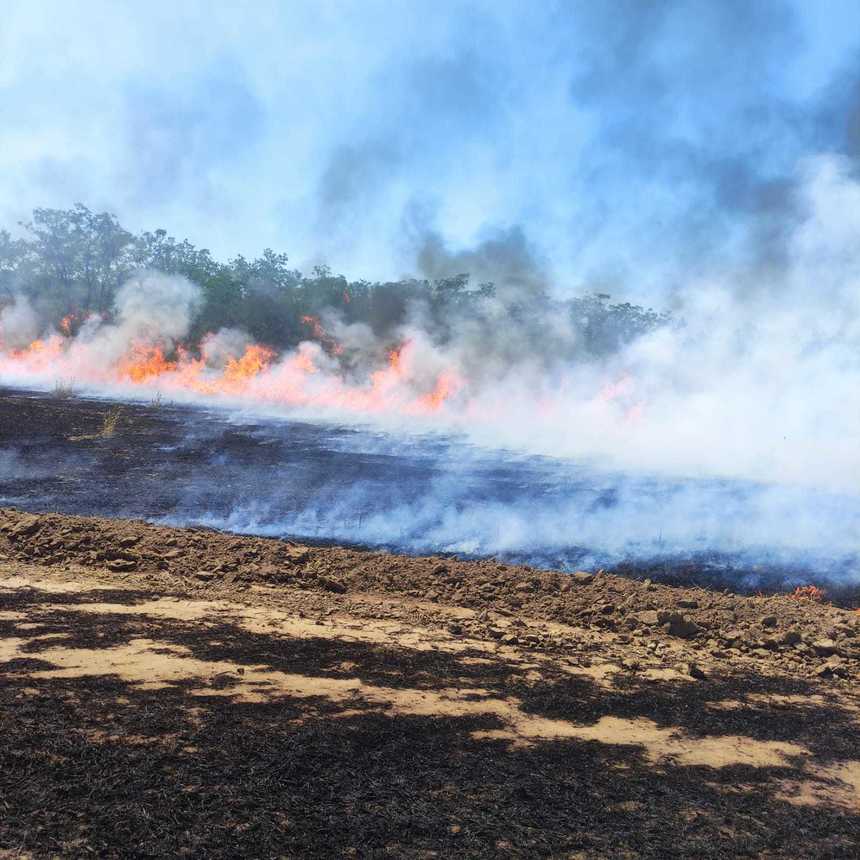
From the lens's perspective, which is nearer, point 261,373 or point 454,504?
point 454,504

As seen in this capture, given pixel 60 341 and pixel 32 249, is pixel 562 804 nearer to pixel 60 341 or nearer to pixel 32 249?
pixel 60 341

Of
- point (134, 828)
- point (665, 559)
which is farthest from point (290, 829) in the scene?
point (665, 559)

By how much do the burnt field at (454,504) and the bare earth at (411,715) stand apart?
80.4 inches

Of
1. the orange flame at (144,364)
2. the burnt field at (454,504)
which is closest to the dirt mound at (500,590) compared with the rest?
the burnt field at (454,504)

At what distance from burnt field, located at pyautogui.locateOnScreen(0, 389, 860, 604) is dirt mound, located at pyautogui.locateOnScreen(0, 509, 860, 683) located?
4.49 ft

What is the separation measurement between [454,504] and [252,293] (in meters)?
40.5

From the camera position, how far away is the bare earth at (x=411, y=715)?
3238 mm

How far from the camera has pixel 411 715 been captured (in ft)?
14.6

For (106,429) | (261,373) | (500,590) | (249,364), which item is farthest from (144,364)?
(500,590)

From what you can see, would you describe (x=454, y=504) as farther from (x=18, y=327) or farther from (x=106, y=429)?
(x=18, y=327)

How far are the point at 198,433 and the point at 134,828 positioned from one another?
64.4 feet

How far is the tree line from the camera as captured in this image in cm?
4097

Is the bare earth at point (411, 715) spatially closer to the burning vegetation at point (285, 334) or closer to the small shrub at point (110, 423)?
the small shrub at point (110, 423)

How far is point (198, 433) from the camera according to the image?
2162 cm
